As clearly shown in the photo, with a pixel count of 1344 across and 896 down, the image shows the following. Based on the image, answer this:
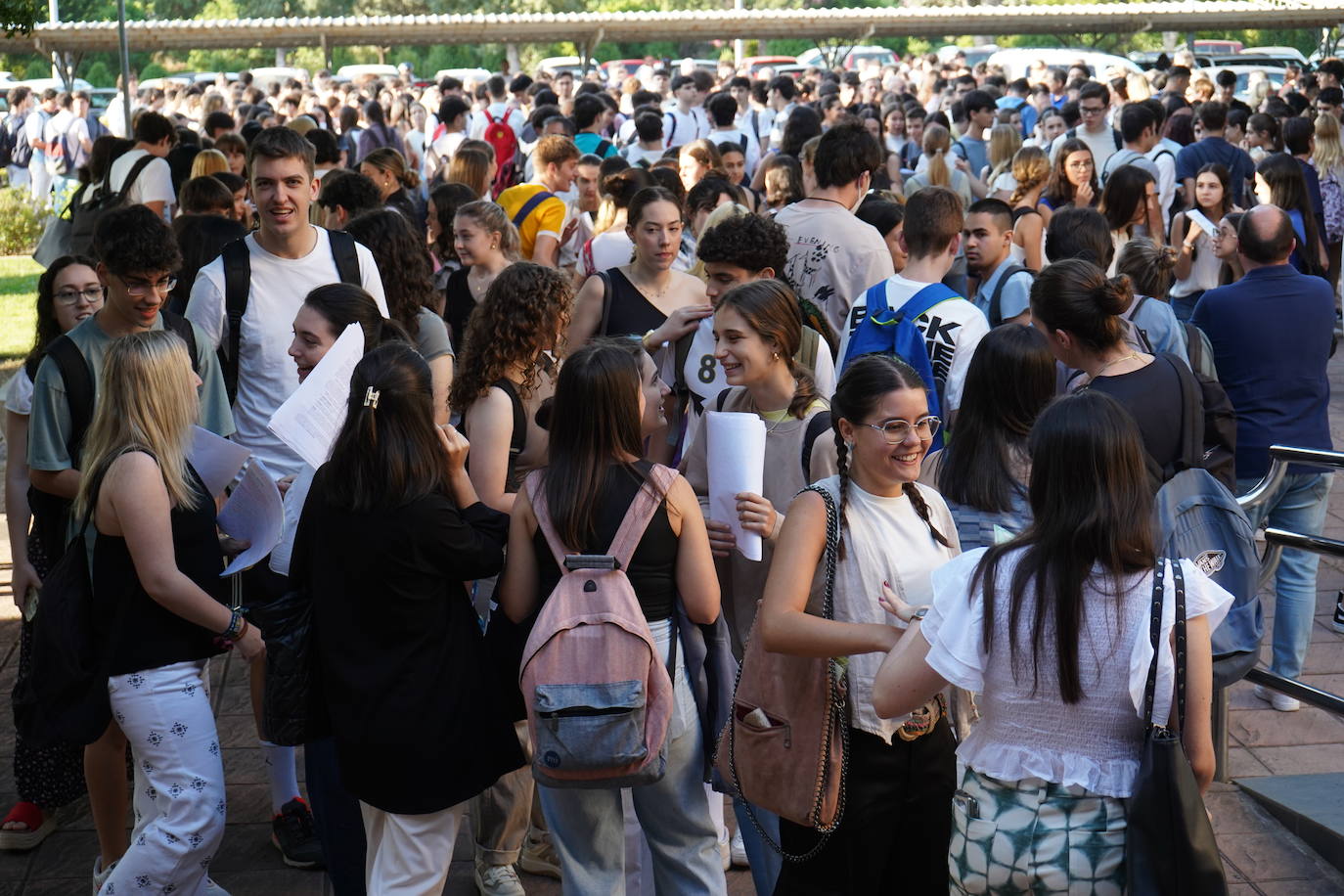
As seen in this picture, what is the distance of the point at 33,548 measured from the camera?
15.7ft

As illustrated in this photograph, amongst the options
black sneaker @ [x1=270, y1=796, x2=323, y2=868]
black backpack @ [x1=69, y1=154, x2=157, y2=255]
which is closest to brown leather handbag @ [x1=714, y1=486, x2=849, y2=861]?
black sneaker @ [x1=270, y1=796, x2=323, y2=868]

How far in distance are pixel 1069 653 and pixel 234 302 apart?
131 inches

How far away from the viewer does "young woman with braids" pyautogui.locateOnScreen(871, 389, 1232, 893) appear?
8.48 feet

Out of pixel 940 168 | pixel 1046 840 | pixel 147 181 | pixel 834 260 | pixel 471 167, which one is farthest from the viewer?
pixel 940 168

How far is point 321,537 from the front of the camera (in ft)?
11.1

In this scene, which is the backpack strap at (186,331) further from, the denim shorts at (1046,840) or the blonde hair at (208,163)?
the blonde hair at (208,163)

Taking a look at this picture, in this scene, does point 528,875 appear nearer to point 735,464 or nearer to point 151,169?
point 735,464

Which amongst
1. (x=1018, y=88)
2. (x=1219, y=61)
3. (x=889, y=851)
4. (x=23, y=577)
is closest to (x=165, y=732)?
(x=23, y=577)

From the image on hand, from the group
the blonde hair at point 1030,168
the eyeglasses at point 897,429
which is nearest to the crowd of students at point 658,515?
the eyeglasses at point 897,429

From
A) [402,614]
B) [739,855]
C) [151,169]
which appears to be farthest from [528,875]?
[151,169]

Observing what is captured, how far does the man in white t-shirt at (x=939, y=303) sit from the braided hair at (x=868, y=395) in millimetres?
1849

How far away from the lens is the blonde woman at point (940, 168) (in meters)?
11.5

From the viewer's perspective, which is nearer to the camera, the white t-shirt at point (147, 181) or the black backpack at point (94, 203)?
the black backpack at point (94, 203)

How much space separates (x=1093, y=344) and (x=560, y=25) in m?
21.6
